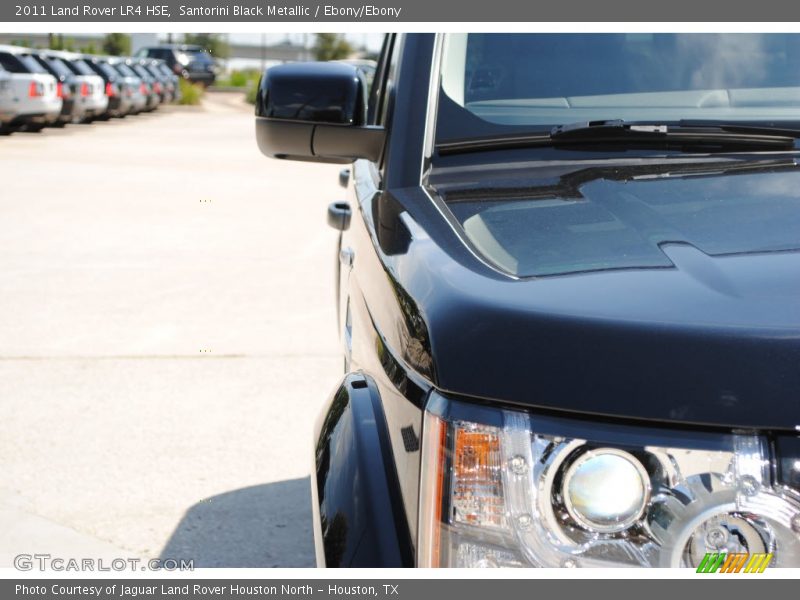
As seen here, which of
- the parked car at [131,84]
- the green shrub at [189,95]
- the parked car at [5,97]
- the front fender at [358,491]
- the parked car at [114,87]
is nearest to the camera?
the front fender at [358,491]

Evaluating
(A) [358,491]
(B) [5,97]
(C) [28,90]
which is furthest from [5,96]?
(A) [358,491]

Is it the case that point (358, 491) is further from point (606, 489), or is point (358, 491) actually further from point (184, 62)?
point (184, 62)

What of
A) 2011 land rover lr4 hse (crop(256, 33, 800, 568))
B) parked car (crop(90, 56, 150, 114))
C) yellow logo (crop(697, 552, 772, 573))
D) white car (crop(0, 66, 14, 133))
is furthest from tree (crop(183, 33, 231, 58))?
parked car (crop(90, 56, 150, 114))

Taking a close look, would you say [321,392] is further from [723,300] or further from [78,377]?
[723,300]

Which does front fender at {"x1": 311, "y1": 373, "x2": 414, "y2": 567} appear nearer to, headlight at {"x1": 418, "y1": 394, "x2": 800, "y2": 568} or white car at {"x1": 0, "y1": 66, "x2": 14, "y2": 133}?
headlight at {"x1": 418, "y1": 394, "x2": 800, "y2": 568}

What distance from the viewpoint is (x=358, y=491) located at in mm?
1602

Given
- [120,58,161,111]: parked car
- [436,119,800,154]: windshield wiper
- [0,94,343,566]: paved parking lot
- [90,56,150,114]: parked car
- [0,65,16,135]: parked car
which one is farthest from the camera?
[120,58,161,111]: parked car

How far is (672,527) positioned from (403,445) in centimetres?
41

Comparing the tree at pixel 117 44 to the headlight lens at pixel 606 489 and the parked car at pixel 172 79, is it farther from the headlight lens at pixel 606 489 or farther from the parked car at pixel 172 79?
the headlight lens at pixel 606 489

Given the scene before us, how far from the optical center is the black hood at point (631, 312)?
1262mm

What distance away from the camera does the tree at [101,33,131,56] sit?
34.9 meters

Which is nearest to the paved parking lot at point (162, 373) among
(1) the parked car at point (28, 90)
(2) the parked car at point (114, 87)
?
(1) the parked car at point (28, 90)

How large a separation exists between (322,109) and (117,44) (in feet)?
115

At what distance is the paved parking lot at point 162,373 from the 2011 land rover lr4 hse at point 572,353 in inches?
63.3
